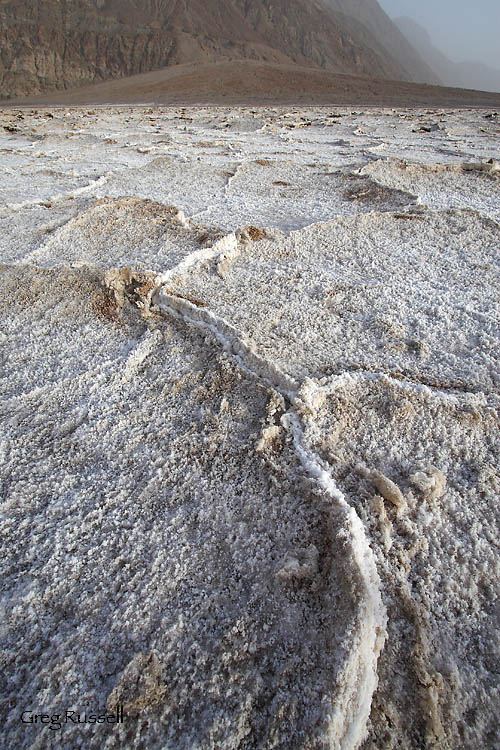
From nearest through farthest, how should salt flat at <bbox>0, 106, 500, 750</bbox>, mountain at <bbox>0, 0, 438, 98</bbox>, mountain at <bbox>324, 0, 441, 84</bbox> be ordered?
salt flat at <bbox>0, 106, 500, 750</bbox>
mountain at <bbox>0, 0, 438, 98</bbox>
mountain at <bbox>324, 0, 441, 84</bbox>

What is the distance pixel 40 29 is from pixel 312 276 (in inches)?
1110

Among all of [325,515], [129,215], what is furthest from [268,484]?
[129,215]

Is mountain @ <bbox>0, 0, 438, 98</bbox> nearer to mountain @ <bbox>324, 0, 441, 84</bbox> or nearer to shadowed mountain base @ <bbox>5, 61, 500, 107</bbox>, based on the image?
shadowed mountain base @ <bbox>5, 61, 500, 107</bbox>

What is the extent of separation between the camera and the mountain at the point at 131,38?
2097 centimetres

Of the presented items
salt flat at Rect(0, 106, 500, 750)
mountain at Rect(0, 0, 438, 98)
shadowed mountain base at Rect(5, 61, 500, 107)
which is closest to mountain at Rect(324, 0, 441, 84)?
mountain at Rect(0, 0, 438, 98)

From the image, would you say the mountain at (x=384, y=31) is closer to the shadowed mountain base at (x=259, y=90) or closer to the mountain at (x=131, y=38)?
the mountain at (x=131, y=38)

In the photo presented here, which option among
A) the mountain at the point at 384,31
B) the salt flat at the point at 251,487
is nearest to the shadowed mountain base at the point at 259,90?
the salt flat at the point at 251,487

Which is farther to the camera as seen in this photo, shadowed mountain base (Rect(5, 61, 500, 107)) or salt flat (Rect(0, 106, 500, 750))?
shadowed mountain base (Rect(5, 61, 500, 107))

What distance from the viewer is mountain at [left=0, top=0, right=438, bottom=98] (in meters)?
21.0

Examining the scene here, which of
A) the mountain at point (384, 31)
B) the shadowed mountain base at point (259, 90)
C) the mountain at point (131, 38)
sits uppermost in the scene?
the mountain at point (384, 31)

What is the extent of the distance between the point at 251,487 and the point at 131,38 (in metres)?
29.2

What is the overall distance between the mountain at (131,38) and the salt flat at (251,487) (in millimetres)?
23938

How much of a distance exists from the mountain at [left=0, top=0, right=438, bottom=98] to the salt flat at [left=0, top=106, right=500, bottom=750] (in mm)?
23938

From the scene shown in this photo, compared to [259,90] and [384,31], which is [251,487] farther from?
[384,31]
